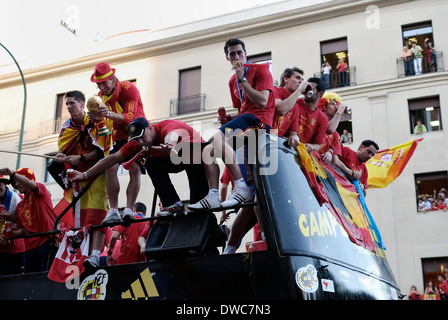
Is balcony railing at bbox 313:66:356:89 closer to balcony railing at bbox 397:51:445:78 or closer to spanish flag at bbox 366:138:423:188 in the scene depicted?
balcony railing at bbox 397:51:445:78

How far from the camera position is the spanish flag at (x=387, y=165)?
8.90 meters

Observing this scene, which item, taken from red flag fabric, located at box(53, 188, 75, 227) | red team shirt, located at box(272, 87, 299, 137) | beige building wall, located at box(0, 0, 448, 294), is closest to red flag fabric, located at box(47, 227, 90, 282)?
red flag fabric, located at box(53, 188, 75, 227)

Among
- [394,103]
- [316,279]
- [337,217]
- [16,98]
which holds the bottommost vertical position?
[316,279]

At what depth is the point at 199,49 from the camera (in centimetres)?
2384

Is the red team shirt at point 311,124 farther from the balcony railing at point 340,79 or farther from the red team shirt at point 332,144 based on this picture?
the balcony railing at point 340,79

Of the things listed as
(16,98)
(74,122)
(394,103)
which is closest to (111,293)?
(74,122)

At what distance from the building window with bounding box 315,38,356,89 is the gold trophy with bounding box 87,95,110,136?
16072 mm

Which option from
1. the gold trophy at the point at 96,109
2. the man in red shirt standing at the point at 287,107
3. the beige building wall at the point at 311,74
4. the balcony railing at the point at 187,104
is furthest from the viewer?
the balcony railing at the point at 187,104

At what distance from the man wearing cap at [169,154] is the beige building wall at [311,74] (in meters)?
10.5

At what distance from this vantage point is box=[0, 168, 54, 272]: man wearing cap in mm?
5703

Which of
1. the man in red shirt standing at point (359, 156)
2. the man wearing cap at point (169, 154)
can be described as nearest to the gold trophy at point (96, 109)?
the man wearing cap at point (169, 154)
